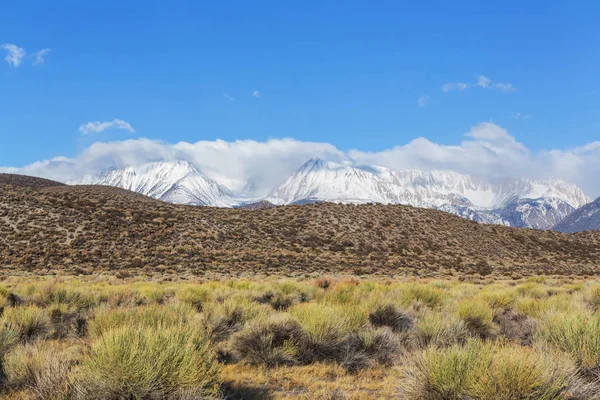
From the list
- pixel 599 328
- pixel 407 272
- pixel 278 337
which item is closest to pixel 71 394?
pixel 278 337

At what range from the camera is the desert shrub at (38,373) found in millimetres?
4636

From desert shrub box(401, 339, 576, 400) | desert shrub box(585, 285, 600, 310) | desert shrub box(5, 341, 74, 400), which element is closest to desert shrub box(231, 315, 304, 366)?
desert shrub box(401, 339, 576, 400)

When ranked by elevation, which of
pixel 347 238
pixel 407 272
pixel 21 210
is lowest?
pixel 407 272

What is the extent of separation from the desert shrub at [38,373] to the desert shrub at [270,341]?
3.01 metres

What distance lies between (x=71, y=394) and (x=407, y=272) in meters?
34.2

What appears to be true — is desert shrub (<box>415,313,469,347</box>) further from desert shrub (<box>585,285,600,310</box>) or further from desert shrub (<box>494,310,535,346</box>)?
desert shrub (<box>585,285,600,310</box>)

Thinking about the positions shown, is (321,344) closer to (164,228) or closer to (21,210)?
(164,228)

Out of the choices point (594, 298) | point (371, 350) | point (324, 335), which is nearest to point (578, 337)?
point (371, 350)

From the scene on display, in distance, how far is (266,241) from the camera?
46.9m

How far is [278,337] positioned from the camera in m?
7.81

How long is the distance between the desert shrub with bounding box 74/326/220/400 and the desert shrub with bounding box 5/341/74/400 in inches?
9.0

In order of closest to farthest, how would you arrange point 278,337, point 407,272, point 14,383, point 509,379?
point 509,379 < point 14,383 < point 278,337 < point 407,272

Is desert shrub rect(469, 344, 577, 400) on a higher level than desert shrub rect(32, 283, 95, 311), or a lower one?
higher

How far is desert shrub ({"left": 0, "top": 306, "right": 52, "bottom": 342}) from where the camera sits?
825 centimetres
